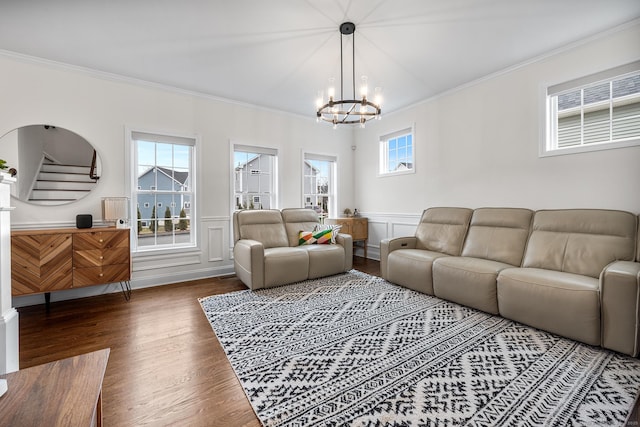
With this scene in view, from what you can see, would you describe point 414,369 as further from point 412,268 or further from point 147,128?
point 147,128

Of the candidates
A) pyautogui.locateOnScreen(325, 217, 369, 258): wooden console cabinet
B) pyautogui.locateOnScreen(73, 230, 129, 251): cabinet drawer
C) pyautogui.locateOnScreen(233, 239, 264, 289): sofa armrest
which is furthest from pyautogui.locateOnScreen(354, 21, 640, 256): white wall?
pyautogui.locateOnScreen(73, 230, 129, 251): cabinet drawer

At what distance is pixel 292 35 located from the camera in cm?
272

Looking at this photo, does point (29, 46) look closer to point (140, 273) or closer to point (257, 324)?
point (140, 273)

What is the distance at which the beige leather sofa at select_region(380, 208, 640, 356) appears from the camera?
1975 millimetres

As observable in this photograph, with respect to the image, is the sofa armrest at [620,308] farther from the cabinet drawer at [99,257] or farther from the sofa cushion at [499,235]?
the cabinet drawer at [99,257]

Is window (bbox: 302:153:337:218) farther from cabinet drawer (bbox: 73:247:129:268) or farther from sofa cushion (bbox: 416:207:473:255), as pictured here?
cabinet drawer (bbox: 73:247:129:268)

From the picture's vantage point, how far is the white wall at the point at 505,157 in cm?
270

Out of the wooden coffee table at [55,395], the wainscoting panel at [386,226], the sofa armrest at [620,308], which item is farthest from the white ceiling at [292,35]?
the wooden coffee table at [55,395]

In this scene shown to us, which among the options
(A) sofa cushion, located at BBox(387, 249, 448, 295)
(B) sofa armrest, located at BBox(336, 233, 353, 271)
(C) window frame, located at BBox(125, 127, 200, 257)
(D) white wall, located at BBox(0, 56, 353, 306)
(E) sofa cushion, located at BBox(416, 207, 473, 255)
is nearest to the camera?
(D) white wall, located at BBox(0, 56, 353, 306)

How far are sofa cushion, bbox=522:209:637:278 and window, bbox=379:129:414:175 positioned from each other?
2.12m

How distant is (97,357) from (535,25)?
4024 mm

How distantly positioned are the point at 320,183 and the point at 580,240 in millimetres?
3900

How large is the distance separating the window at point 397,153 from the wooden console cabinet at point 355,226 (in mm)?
990

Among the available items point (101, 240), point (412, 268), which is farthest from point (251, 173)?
point (412, 268)
